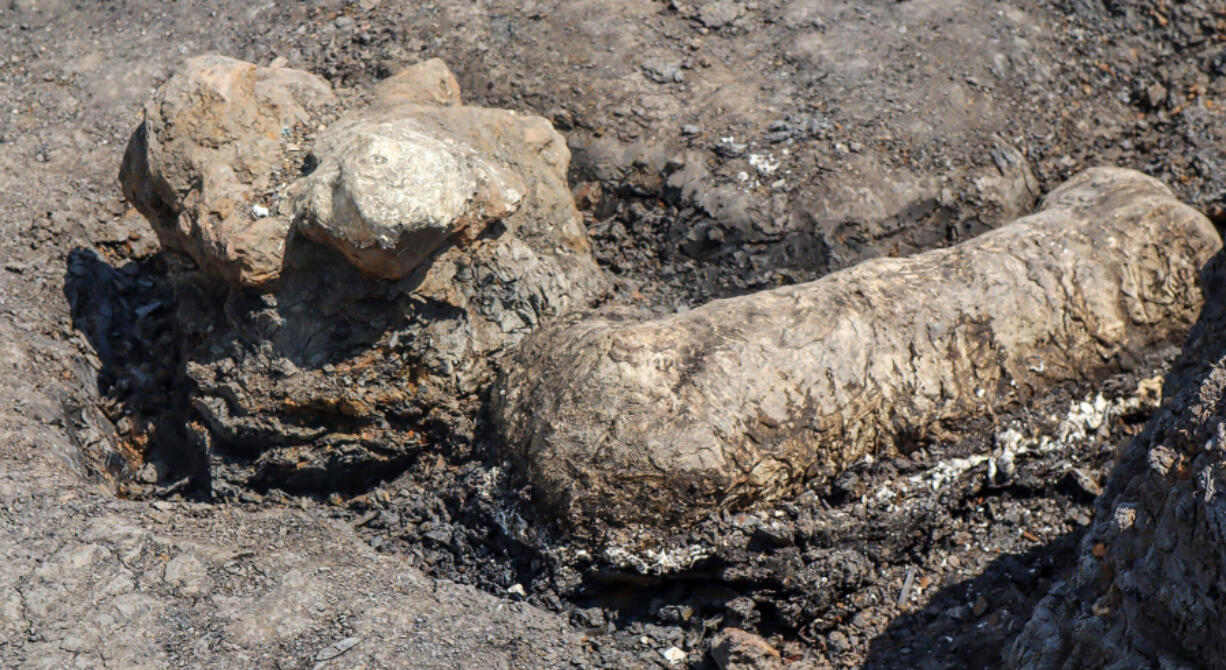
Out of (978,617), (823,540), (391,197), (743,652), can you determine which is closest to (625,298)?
(391,197)

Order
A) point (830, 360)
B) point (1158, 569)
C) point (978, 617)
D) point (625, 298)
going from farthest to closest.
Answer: point (625, 298) < point (830, 360) < point (978, 617) < point (1158, 569)

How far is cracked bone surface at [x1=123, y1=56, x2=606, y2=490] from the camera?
4.67m

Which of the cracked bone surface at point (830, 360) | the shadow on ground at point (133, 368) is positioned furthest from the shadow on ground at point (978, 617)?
the shadow on ground at point (133, 368)

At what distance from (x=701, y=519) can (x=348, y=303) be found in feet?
6.42

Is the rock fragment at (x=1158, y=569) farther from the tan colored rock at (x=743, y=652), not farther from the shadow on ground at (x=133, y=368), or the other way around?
the shadow on ground at (x=133, y=368)

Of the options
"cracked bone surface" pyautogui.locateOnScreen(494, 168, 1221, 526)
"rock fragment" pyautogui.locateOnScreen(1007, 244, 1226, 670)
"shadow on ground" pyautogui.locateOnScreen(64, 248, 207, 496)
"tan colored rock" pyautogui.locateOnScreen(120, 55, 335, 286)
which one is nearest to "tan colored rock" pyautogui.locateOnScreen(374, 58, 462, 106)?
"tan colored rock" pyautogui.locateOnScreen(120, 55, 335, 286)

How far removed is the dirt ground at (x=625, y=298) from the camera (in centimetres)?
425

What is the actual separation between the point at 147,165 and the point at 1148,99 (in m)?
6.10

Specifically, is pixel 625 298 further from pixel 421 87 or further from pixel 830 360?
pixel 421 87

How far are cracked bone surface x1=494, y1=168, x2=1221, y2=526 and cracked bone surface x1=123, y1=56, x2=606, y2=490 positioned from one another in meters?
0.32

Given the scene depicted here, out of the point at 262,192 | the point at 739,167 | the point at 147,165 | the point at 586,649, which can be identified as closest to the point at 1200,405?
the point at 586,649

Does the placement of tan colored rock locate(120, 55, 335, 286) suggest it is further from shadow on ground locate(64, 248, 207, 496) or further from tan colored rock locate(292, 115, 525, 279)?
shadow on ground locate(64, 248, 207, 496)

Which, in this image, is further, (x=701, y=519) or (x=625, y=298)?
(x=625, y=298)

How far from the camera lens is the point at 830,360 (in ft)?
15.1
